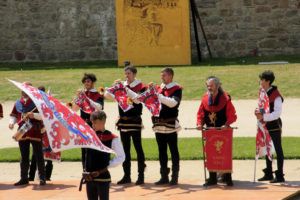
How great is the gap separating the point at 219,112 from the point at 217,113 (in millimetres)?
32

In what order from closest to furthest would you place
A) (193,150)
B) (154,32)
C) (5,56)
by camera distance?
(193,150)
(154,32)
(5,56)

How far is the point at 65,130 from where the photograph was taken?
32.4ft

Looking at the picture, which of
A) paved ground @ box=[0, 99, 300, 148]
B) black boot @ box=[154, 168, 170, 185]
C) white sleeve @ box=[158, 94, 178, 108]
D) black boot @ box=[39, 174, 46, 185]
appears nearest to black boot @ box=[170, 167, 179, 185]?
black boot @ box=[154, 168, 170, 185]

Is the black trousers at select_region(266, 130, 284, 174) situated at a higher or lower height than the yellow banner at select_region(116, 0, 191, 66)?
lower

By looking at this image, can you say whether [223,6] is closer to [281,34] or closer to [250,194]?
[281,34]

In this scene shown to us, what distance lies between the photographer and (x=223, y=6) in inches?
1147

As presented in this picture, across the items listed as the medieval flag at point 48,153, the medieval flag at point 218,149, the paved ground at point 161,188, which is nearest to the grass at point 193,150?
the paved ground at point 161,188

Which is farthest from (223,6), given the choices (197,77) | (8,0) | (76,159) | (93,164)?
(93,164)

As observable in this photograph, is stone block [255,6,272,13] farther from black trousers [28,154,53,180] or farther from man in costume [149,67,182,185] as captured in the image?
man in costume [149,67,182,185]

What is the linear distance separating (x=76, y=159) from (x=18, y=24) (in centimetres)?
1545

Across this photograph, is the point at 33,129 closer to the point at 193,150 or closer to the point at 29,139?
the point at 29,139

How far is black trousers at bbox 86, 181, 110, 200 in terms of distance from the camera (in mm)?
10219

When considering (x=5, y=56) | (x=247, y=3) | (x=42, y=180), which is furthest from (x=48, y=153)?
(x=5, y=56)

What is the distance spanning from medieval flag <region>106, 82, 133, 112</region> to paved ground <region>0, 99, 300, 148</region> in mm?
4728
